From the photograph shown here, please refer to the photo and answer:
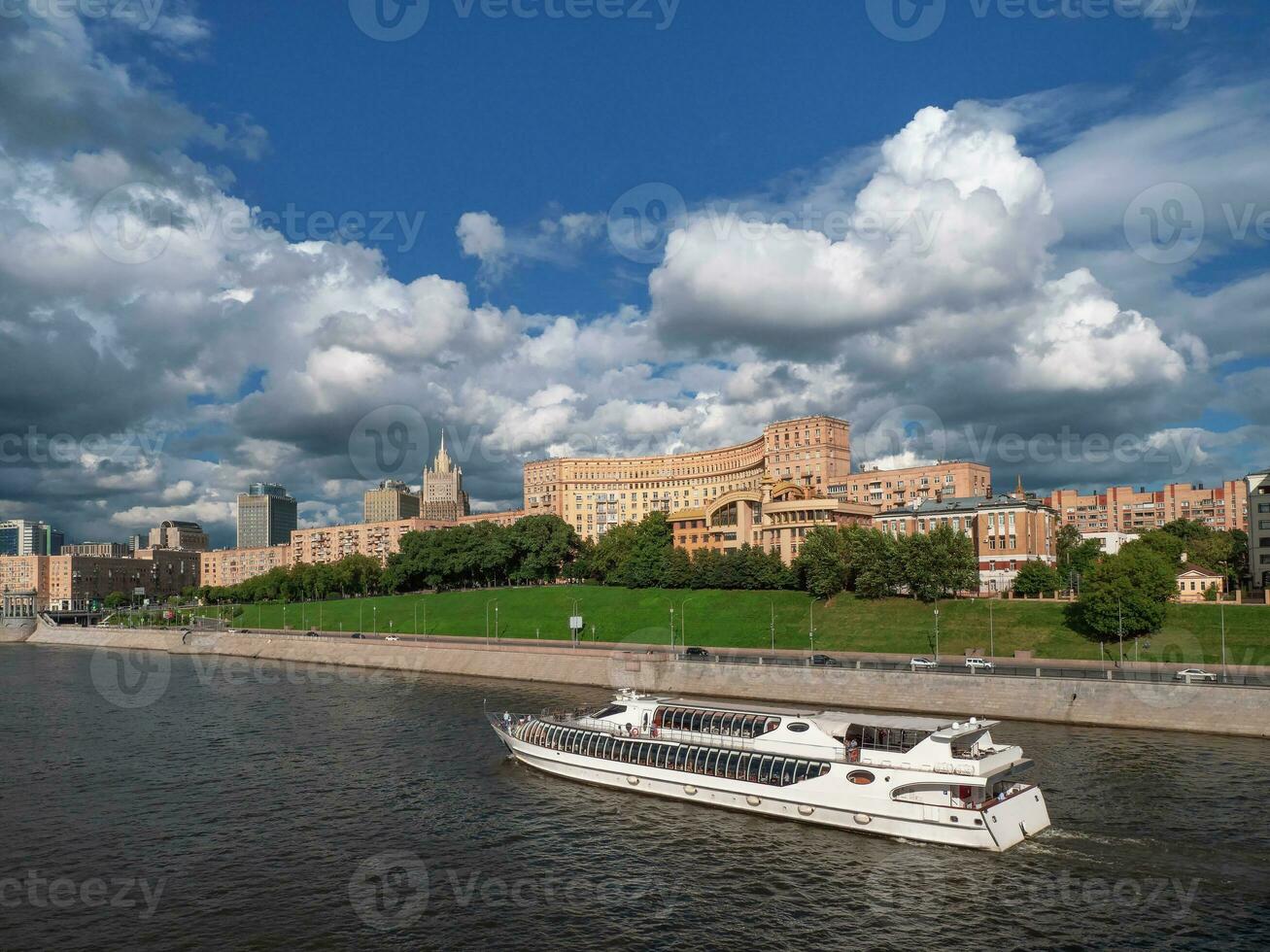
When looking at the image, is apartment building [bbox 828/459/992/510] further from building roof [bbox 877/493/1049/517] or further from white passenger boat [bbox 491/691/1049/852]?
white passenger boat [bbox 491/691/1049/852]

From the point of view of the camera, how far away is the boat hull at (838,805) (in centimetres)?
3856

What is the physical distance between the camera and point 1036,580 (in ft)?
326

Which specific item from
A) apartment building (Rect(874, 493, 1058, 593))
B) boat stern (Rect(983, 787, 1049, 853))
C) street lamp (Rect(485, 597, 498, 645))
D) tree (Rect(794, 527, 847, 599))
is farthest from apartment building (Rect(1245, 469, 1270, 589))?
street lamp (Rect(485, 597, 498, 645))

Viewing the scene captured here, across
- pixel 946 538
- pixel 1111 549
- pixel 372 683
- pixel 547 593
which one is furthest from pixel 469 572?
pixel 1111 549

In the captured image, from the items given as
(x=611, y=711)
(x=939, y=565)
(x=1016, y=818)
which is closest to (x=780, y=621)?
(x=939, y=565)

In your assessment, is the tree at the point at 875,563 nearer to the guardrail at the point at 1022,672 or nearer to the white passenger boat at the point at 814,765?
the guardrail at the point at 1022,672

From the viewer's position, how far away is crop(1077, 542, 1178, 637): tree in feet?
256

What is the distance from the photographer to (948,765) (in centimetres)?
4034

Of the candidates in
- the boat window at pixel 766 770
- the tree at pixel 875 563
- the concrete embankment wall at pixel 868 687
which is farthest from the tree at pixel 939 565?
the boat window at pixel 766 770

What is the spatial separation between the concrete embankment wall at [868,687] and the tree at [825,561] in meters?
31.3

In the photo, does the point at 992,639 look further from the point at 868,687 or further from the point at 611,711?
the point at 611,711

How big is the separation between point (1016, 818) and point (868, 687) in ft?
107

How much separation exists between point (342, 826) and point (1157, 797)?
38.4 m

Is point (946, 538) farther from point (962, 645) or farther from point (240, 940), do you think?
point (240, 940)
